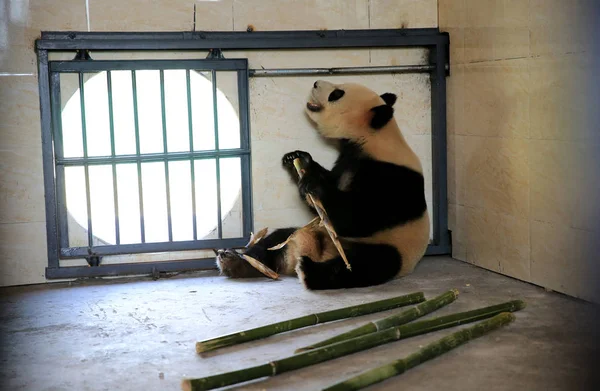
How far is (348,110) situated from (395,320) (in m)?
1.97

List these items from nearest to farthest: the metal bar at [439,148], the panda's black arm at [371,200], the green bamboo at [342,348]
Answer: the green bamboo at [342,348] → the panda's black arm at [371,200] → the metal bar at [439,148]

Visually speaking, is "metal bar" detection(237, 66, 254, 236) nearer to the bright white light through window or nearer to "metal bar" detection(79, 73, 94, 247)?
the bright white light through window

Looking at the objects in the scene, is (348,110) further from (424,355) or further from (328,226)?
(424,355)

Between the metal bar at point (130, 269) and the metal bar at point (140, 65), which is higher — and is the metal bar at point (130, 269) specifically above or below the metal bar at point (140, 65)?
below

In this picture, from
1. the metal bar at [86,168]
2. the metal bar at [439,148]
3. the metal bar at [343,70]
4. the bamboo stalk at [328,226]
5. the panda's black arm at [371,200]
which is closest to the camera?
the bamboo stalk at [328,226]

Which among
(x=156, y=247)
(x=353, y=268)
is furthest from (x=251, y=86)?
(x=353, y=268)

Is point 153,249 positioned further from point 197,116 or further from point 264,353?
point 264,353

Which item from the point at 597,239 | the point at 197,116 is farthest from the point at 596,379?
the point at 197,116

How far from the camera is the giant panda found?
543 cm

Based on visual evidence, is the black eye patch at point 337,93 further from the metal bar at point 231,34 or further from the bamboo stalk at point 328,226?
the bamboo stalk at point 328,226

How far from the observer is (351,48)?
6.30 meters

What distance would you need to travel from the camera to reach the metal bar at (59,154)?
19.0 feet

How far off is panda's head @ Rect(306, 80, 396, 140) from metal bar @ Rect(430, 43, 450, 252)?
1.91 feet

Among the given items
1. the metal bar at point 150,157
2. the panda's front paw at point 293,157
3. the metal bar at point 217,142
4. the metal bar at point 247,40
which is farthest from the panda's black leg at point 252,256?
the metal bar at point 247,40
